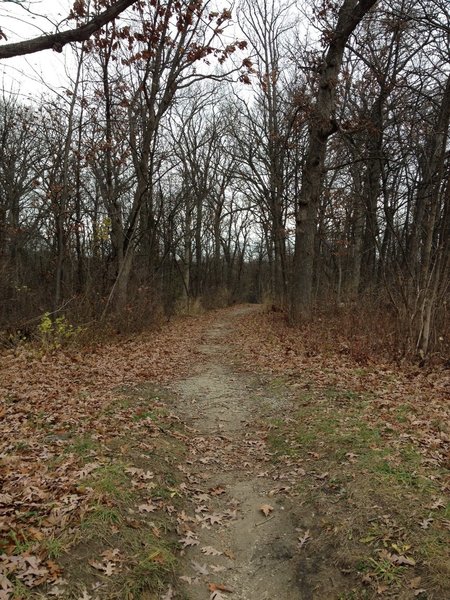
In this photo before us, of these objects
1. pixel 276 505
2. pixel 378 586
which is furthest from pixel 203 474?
pixel 378 586

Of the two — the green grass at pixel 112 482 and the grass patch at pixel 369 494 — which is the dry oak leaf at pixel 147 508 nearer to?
the green grass at pixel 112 482

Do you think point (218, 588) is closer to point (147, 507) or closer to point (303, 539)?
point (303, 539)

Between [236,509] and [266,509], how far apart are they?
0.32 metres

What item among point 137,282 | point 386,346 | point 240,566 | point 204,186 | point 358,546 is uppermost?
point 204,186

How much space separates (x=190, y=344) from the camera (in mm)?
13109

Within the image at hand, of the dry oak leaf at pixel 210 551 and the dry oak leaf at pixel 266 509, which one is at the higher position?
the dry oak leaf at pixel 266 509

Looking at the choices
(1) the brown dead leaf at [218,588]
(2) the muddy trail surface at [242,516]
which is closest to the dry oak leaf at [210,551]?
(2) the muddy trail surface at [242,516]

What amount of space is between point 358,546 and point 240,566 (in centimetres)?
101

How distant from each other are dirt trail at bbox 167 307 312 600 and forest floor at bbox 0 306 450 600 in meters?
0.02

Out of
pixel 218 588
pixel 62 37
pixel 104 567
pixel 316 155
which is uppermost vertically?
pixel 316 155

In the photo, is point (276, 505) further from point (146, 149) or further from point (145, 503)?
point (146, 149)

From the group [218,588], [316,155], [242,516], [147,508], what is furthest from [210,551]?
[316,155]

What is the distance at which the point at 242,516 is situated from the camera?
434 centimetres

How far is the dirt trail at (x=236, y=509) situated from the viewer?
3.49 metres
